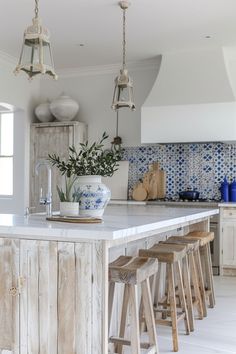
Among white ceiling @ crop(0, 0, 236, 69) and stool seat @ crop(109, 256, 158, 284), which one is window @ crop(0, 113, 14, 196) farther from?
stool seat @ crop(109, 256, 158, 284)

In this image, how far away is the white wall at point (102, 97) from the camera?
684 cm

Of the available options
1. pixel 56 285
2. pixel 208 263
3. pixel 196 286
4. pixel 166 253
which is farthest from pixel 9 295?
pixel 208 263

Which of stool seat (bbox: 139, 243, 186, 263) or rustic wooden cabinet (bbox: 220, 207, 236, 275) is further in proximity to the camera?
rustic wooden cabinet (bbox: 220, 207, 236, 275)

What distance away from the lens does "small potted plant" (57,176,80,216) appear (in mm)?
3023

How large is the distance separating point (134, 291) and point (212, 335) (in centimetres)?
130

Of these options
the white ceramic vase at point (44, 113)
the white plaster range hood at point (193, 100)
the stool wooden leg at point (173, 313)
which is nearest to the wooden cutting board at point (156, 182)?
the white plaster range hood at point (193, 100)

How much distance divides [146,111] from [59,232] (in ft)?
13.8

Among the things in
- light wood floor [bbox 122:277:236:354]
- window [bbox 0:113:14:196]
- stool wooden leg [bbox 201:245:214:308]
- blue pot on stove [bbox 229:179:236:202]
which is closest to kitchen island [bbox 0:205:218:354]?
light wood floor [bbox 122:277:236:354]

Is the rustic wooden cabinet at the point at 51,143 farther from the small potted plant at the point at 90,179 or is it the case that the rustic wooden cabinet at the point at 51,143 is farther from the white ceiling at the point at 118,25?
the small potted plant at the point at 90,179

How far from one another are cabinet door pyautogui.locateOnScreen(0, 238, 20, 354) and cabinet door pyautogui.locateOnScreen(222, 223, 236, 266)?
371cm

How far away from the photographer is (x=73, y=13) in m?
4.89

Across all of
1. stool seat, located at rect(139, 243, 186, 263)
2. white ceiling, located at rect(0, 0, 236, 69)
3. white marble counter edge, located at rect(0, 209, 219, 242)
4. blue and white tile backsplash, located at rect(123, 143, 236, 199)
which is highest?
white ceiling, located at rect(0, 0, 236, 69)

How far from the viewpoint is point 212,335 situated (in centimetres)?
351

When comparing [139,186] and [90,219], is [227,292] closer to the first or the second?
[139,186]
